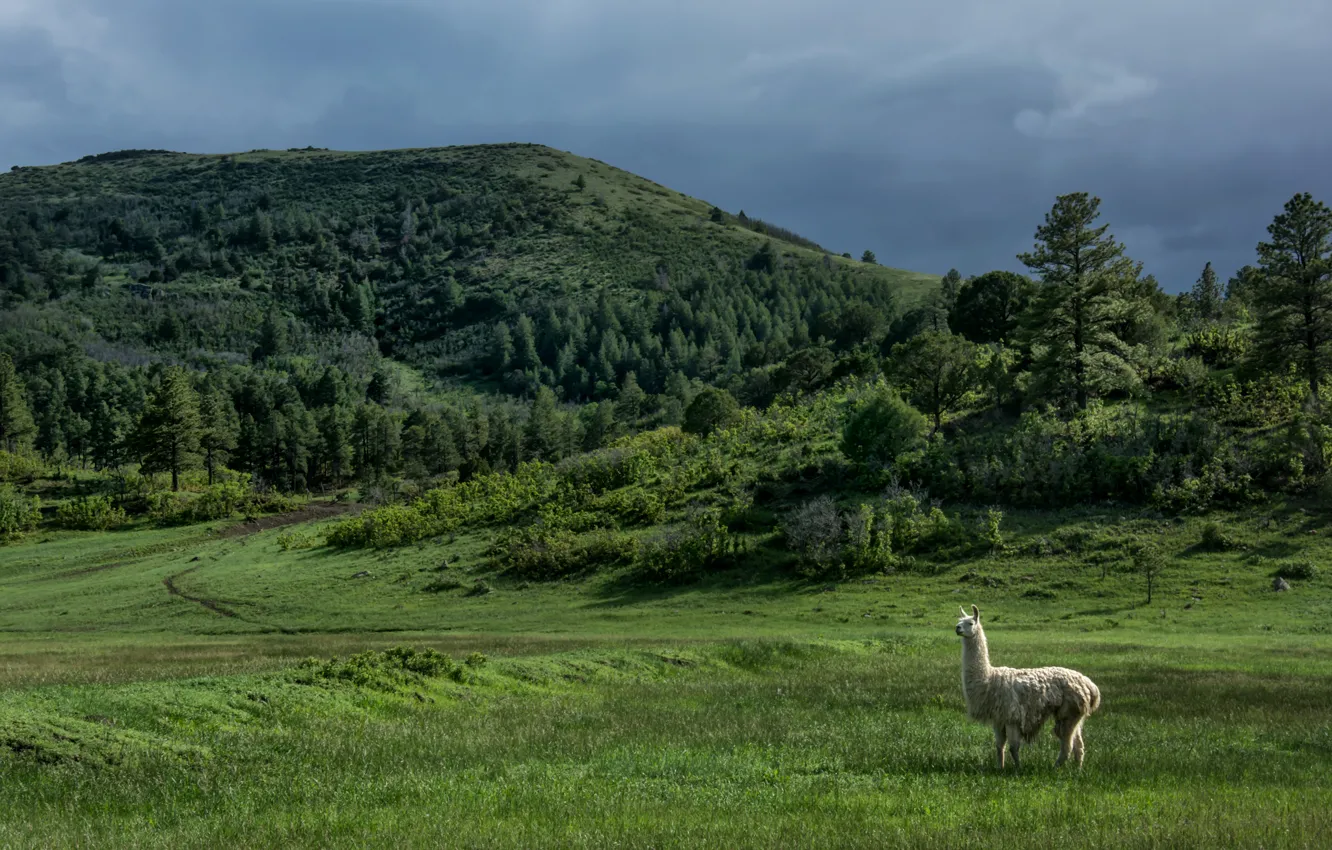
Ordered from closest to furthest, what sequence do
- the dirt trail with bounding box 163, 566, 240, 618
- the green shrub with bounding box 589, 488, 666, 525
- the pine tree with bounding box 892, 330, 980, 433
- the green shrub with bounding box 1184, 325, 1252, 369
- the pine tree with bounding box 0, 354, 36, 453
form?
the dirt trail with bounding box 163, 566, 240, 618, the green shrub with bounding box 589, 488, 666, 525, the pine tree with bounding box 892, 330, 980, 433, the green shrub with bounding box 1184, 325, 1252, 369, the pine tree with bounding box 0, 354, 36, 453

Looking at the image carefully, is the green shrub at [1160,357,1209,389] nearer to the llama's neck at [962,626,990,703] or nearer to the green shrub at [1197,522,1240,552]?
the green shrub at [1197,522,1240,552]

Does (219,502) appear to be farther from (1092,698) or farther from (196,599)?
(1092,698)

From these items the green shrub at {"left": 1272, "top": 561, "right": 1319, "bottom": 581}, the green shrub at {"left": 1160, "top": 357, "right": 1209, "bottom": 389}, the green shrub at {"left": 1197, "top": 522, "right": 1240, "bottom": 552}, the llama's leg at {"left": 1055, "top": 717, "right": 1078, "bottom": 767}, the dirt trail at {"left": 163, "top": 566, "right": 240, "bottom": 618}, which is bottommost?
the dirt trail at {"left": 163, "top": 566, "right": 240, "bottom": 618}

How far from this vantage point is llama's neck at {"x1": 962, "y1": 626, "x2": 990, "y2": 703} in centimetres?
1286

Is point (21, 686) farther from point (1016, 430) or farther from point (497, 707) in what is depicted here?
point (1016, 430)

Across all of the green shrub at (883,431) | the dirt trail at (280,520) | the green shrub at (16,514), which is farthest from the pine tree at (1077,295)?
the green shrub at (16,514)

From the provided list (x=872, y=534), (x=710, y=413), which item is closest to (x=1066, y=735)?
(x=872, y=534)

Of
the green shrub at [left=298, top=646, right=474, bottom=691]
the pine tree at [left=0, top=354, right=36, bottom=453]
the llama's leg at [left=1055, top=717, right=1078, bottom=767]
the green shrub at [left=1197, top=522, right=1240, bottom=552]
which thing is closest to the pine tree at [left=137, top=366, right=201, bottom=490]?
the pine tree at [left=0, top=354, right=36, bottom=453]

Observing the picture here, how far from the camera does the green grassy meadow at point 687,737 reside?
9.38m

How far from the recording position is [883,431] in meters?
65.0

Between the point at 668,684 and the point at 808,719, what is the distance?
6.37m

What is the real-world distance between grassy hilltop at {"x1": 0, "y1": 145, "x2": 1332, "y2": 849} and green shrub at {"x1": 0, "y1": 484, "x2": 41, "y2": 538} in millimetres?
562

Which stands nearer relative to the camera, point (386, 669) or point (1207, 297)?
point (386, 669)

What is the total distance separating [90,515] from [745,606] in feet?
268
